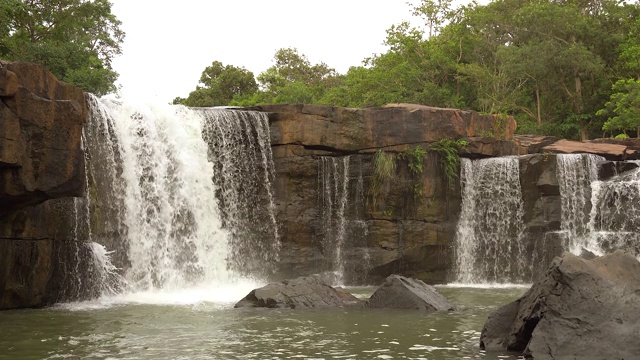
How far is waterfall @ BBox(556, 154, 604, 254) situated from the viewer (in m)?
25.8

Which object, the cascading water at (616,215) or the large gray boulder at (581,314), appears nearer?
the large gray boulder at (581,314)

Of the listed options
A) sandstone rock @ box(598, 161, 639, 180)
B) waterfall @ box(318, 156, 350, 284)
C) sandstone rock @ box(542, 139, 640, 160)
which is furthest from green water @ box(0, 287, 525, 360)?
sandstone rock @ box(542, 139, 640, 160)

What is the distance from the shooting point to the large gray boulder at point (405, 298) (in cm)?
1598

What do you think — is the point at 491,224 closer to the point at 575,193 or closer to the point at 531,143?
the point at 575,193

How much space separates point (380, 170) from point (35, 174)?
12975 mm

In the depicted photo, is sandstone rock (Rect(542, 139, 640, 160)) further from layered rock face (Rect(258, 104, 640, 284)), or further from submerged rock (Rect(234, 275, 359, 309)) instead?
submerged rock (Rect(234, 275, 359, 309))

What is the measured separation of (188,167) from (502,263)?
1102cm

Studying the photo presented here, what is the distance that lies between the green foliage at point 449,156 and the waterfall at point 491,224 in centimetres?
41

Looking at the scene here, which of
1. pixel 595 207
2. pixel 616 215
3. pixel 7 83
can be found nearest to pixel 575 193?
pixel 595 207

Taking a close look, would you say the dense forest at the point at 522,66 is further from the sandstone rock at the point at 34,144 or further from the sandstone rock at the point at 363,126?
the sandstone rock at the point at 34,144

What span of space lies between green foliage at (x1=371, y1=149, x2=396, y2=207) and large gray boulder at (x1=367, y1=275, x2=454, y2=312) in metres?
9.28

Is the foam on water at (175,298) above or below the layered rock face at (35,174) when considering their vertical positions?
below

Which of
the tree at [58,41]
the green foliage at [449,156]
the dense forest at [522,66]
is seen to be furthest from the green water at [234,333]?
the dense forest at [522,66]

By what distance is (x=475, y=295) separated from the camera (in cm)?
2062
